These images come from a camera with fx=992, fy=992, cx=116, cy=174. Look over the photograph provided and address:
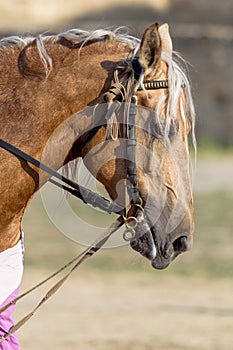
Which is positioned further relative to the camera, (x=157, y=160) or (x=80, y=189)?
(x=80, y=189)

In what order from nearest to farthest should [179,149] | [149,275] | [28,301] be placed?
[179,149], [28,301], [149,275]

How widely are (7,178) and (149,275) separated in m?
7.16

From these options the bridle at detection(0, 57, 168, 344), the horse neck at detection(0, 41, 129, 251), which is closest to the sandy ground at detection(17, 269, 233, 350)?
the bridle at detection(0, 57, 168, 344)

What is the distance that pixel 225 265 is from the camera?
11883 millimetres

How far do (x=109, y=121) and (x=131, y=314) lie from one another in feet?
16.9

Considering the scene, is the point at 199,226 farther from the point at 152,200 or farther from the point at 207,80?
the point at 207,80

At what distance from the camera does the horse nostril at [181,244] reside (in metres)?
4.19

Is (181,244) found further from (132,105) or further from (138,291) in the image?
(138,291)

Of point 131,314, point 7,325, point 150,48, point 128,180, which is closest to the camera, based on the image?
point 150,48

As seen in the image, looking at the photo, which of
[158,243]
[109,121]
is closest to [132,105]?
[109,121]

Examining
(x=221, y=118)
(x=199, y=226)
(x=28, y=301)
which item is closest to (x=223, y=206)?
(x=199, y=226)

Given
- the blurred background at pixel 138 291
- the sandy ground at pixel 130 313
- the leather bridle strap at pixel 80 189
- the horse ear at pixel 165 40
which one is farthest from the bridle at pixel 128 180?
the sandy ground at pixel 130 313

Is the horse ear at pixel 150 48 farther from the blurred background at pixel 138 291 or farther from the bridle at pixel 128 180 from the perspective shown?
the blurred background at pixel 138 291

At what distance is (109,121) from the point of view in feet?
13.5
